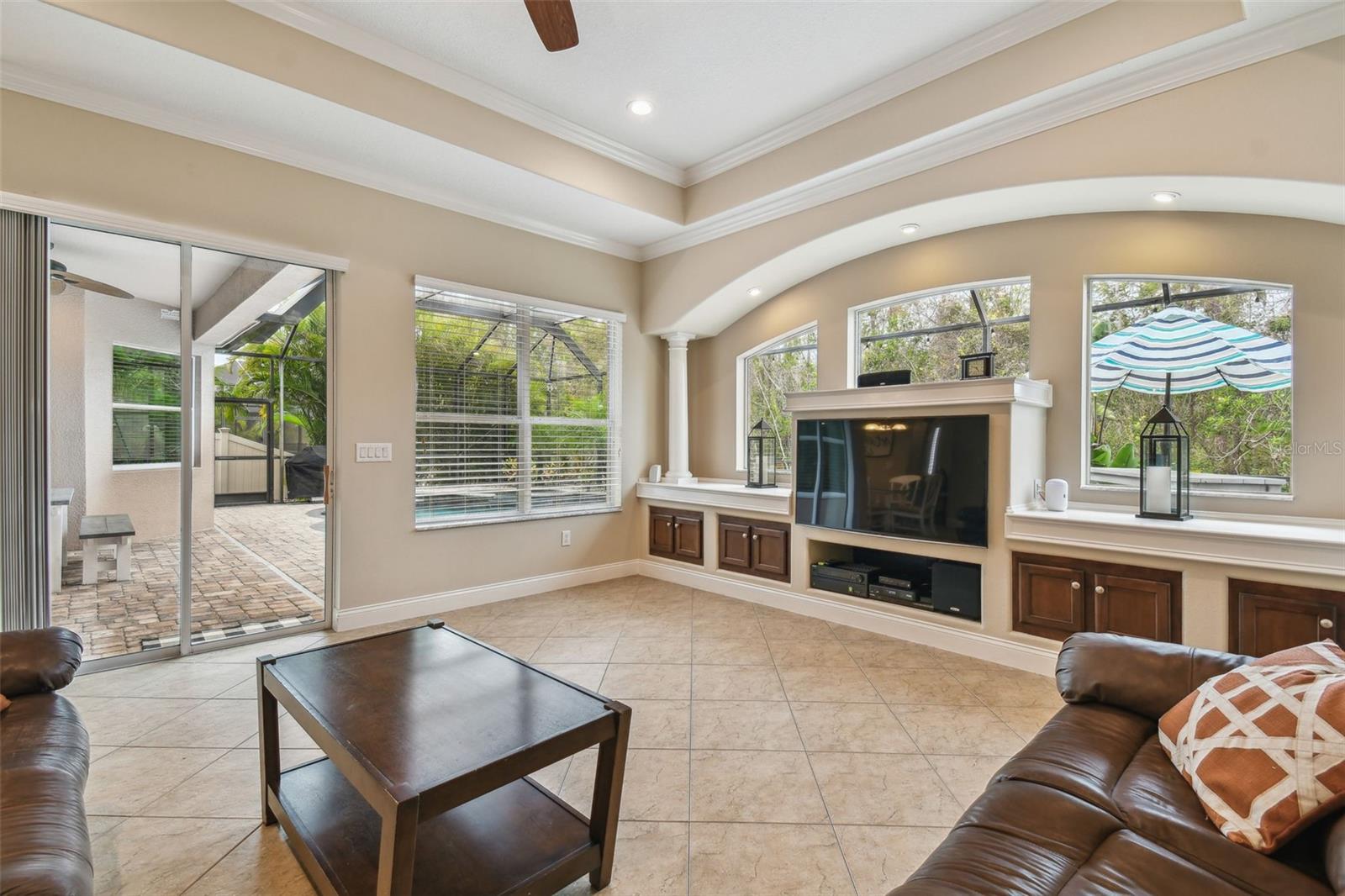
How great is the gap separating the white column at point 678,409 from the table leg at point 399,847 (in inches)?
171

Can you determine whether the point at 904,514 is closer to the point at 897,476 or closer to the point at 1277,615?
the point at 897,476

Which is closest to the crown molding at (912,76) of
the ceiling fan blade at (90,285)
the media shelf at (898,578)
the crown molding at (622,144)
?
the crown molding at (622,144)

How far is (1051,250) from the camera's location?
377cm

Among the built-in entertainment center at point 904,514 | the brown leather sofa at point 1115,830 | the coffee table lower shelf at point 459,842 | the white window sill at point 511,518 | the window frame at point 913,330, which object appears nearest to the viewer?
the brown leather sofa at point 1115,830

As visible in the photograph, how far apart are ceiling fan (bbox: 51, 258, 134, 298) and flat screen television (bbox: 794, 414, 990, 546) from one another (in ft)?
13.9

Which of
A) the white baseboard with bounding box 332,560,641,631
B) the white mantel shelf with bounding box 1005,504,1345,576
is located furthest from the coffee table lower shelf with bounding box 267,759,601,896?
the white mantel shelf with bounding box 1005,504,1345,576

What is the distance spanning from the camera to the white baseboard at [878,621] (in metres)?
3.35

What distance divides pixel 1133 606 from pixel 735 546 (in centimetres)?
259

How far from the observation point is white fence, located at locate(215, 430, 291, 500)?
11.7 ft

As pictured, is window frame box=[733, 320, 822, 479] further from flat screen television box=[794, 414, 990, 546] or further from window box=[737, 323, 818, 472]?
flat screen television box=[794, 414, 990, 546]

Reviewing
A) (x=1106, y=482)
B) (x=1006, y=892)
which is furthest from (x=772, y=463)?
(x=1006, y=892)

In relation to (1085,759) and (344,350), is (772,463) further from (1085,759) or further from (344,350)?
(1085,759)

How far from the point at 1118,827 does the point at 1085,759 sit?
0.24 m

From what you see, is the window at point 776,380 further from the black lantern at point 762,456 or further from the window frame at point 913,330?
the window frame at point 913,330
